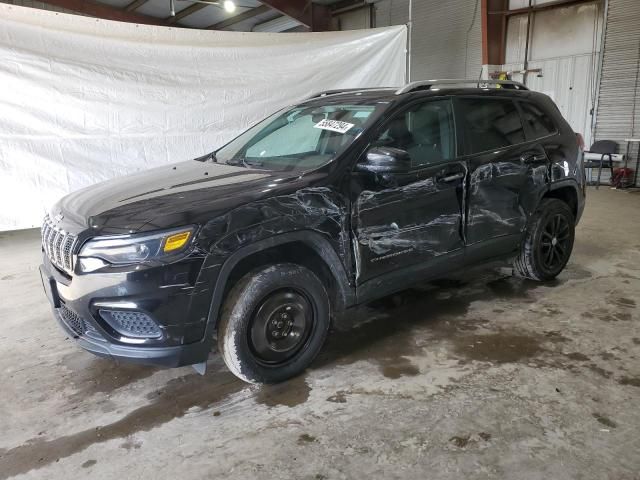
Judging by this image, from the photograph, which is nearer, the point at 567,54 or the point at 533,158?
the point at 533,158

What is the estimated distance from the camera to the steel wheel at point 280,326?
2477mm

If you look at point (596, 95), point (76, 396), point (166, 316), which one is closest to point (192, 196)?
point (166, 316)

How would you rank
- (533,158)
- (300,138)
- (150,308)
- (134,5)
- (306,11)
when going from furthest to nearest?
(134,5)
(306,11)
(533,158)
(300,138)
(150,308)

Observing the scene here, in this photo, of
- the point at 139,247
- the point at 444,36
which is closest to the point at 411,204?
the point at 139,247

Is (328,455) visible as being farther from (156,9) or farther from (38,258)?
(156,9)

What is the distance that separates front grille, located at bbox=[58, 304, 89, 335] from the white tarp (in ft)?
11.6

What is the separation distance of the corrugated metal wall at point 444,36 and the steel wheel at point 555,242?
803cm

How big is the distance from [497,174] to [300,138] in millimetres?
1370

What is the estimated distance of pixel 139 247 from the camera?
83.6 inches

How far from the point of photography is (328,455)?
2.06 metres

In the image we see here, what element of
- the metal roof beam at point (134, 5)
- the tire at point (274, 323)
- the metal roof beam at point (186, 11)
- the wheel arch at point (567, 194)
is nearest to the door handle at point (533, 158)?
the wheel arch at point (567, 194)

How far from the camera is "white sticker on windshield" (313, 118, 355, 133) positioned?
114 inches

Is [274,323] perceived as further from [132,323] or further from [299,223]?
[132,323]

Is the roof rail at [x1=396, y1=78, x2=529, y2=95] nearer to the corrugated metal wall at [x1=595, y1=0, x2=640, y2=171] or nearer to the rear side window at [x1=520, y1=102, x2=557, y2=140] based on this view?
the rear side window at [x1=520, y1=102, x2=557, y2=140]
